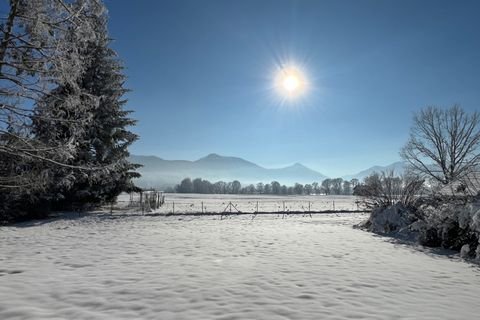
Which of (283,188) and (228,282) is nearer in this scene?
(228,282)

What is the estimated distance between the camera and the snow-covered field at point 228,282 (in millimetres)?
4953

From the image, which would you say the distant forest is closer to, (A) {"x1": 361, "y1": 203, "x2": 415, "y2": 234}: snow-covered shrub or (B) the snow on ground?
(B) the snow on ground

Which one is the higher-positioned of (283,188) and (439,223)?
(283,188)

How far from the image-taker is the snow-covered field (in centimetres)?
495

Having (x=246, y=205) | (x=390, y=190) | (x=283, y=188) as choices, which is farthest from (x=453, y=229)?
(x=283, y=188)

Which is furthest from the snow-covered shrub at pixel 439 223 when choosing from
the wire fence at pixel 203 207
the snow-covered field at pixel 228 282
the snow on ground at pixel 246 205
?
the snow on ground at pixel 246 205

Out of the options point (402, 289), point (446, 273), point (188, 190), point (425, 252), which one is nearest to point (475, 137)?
point (425, 252)

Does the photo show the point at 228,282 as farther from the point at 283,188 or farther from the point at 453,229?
the point at 283,188

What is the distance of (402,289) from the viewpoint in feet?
21.0

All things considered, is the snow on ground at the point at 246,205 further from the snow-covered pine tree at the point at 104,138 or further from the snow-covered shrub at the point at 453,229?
the snow-covered shrub at the point at 453,229

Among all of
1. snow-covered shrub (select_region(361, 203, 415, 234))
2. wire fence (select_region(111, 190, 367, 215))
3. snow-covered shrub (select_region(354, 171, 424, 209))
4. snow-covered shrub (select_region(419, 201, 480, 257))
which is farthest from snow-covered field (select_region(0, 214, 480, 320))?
wire fence (select_region(111, 190, 367, 215))

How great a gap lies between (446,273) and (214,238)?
823cm

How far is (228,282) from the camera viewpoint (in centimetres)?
654

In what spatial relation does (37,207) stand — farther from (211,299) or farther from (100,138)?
(211,299)
